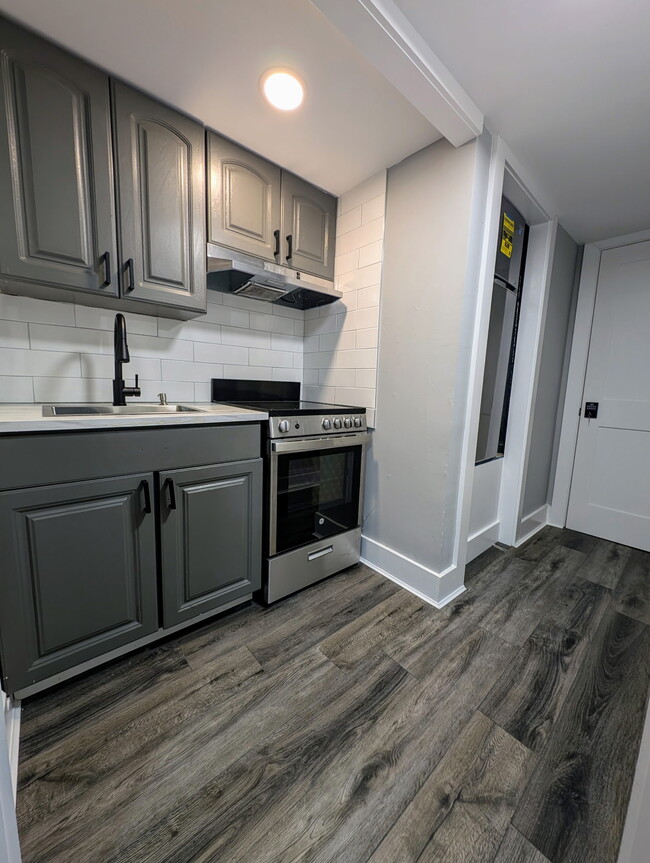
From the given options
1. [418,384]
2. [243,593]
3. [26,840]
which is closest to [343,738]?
[243,593]

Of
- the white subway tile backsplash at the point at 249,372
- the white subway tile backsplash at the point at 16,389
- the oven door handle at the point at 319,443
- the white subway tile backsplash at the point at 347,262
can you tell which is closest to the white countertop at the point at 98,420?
the white subway tile backsplash at the point at 16,389

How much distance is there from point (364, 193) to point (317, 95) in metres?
0.65

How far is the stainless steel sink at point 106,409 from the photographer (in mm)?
1470

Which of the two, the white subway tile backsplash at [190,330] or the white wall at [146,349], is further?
the white subway tile backsplash at [190,330]

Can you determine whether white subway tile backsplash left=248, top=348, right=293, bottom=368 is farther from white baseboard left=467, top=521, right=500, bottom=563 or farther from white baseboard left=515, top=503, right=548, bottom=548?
white baseboard left=515, top=503, right=548, bottom=548

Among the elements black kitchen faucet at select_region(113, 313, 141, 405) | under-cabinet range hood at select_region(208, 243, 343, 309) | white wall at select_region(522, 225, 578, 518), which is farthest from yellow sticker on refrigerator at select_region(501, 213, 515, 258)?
black kitchen faucet at select_region(113, 313, 141, 405)

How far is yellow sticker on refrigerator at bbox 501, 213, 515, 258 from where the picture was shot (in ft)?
6.12

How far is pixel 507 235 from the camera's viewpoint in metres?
1.90

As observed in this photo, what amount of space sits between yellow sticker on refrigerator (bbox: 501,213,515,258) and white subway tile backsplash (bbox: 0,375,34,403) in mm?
2502

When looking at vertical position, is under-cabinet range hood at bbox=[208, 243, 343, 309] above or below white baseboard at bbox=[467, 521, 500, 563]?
above

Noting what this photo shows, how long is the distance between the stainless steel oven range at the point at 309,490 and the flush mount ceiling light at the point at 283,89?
129cm

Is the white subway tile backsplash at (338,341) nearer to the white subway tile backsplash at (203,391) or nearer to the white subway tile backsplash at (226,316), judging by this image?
Answer: the white subway tile backsplash at (226,316)

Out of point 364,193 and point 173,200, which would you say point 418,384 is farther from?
point 173,200

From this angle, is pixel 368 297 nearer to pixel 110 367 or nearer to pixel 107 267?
pixel 107 267
